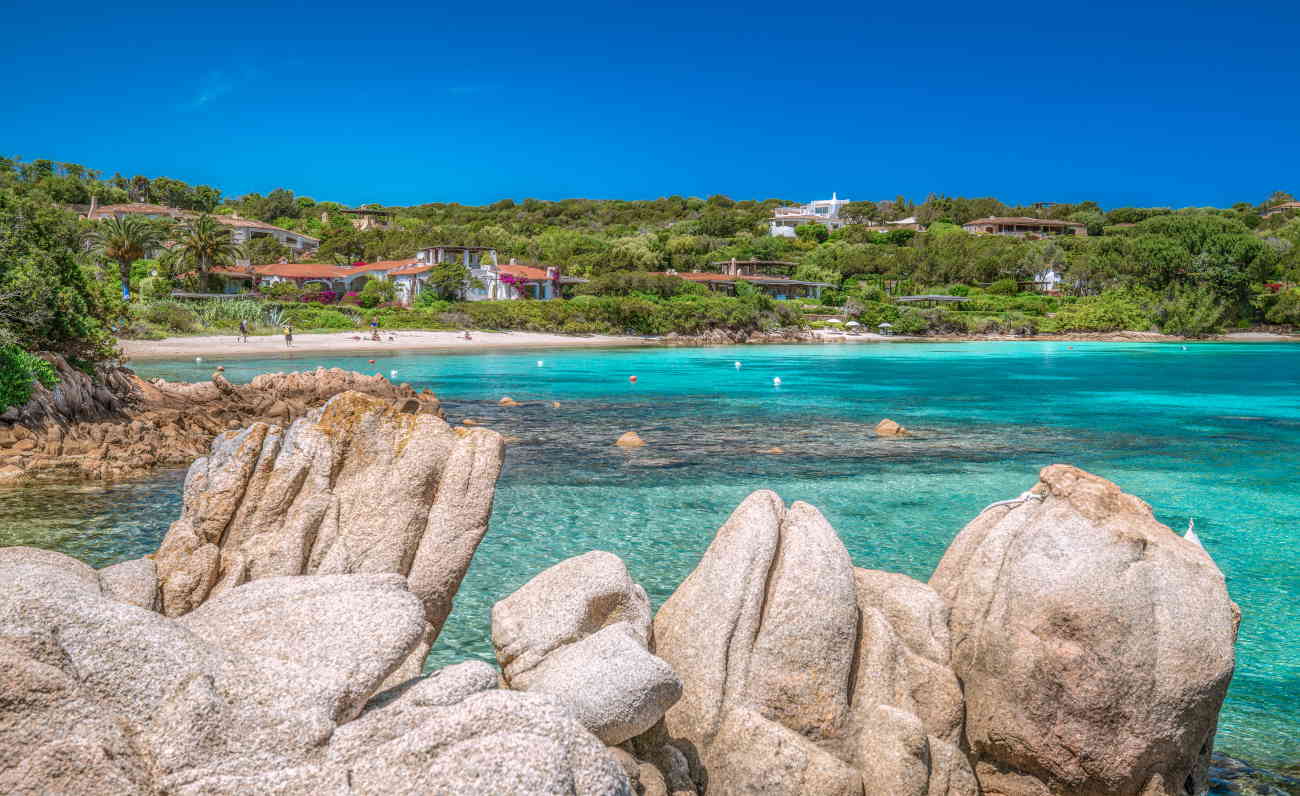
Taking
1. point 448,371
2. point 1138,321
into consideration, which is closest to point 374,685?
point 448,371

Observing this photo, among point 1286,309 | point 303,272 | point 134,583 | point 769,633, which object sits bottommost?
point 769,633

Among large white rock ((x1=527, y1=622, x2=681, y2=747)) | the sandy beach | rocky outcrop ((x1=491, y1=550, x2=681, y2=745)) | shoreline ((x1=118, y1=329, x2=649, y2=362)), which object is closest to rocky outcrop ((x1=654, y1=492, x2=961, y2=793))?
rocky outcrop ((x1=491, y1=550, x2=681, y2=745))

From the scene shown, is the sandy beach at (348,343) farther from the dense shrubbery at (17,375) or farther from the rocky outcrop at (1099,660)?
the rocky outcrop at (1099,660)

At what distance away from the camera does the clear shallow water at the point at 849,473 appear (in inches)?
449

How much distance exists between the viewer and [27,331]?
64.9 ft

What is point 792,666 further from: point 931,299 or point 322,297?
point 931,299

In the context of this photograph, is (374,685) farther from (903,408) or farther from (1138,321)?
(1138,321)

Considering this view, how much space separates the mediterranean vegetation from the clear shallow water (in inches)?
1286

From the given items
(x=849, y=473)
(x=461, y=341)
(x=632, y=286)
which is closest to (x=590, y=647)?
(x=849, y=473)

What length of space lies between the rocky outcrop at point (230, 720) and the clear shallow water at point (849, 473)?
537 centimetres

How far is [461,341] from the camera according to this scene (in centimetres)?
7394

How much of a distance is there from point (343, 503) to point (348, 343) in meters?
64.3

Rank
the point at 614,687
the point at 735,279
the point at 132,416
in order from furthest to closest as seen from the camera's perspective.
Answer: the point at 735,279
the point at 132,416
the point at 614,687

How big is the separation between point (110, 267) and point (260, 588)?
287 feet
